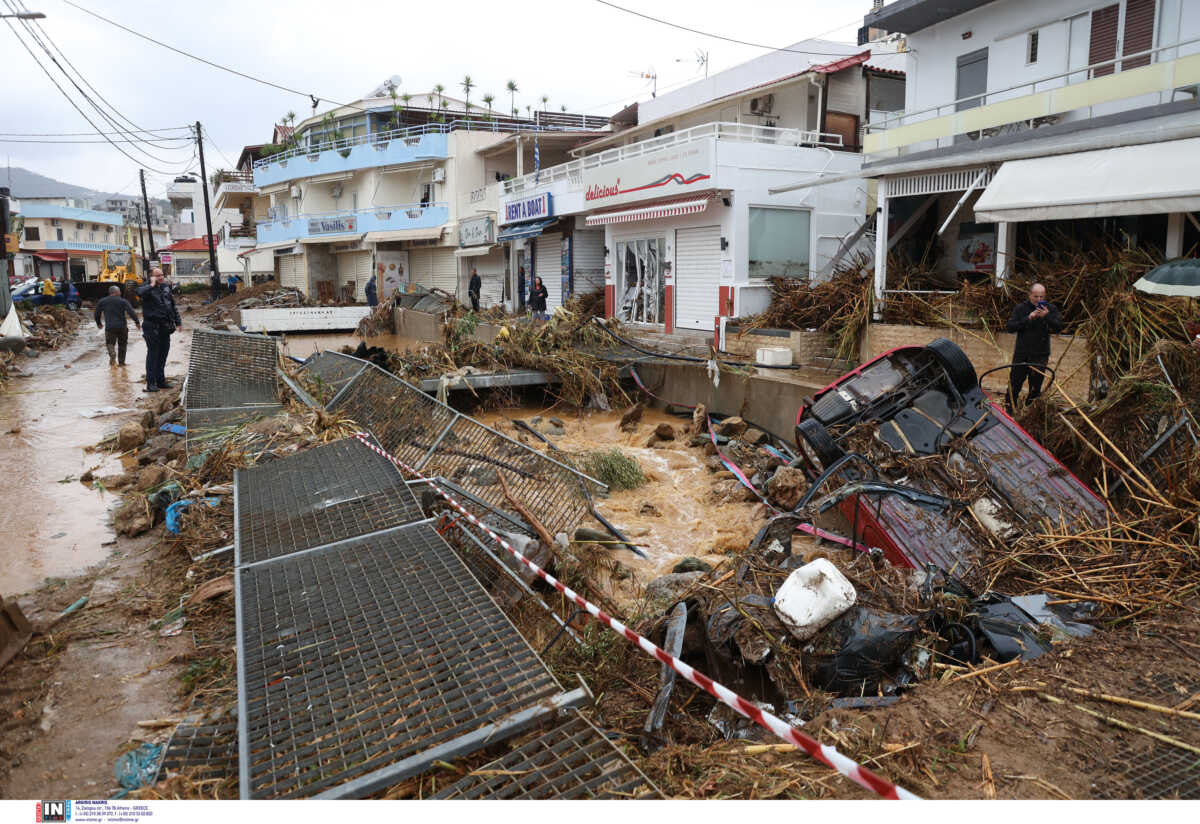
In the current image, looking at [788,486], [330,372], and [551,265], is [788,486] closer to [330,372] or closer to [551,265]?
[330,372]

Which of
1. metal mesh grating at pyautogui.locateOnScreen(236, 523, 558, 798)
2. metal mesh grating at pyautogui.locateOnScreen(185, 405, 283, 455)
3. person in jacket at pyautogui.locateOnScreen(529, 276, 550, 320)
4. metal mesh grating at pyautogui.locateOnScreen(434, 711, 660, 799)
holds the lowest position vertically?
metal mesh grating at pyautogui.locateOnScreen(434, 711, 660, 799)

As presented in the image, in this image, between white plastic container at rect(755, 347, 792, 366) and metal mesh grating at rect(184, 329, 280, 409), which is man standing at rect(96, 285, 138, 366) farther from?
white plastic container at rect(755, 347, 792, 366)

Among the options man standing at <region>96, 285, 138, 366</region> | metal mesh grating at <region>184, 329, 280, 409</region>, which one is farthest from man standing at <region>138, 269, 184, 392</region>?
metal mesh grating at <region>184, 329, 280, 409</region>

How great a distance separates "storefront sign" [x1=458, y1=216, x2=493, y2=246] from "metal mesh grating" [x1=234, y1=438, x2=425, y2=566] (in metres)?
22.2

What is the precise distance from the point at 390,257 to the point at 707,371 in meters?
28.0

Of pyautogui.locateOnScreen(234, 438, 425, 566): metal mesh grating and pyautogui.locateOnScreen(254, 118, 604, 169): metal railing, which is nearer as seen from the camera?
pyautogui.locateOnScreen(234, 438, 425, 566): metal mesh grating

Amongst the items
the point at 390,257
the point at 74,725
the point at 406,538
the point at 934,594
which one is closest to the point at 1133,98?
the point at 934,594

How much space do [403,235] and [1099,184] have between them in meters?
29.3

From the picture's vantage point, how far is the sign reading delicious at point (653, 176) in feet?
52.1

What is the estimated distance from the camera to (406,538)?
4891 millimetres

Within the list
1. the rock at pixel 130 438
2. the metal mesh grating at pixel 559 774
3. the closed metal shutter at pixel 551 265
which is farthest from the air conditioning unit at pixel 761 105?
the metal mesh grating at pixel 559 774

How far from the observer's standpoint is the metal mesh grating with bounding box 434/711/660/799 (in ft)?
8.86

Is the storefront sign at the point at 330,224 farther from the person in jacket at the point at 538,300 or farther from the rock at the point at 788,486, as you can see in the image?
the rock at the point at 788,486

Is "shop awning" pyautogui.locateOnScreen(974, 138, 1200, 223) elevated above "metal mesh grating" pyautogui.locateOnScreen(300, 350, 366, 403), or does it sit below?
above
